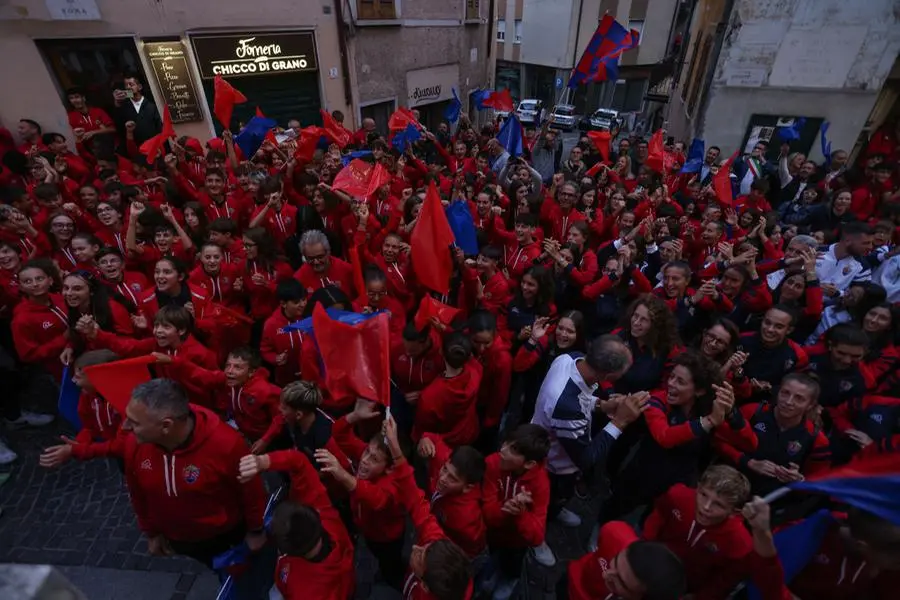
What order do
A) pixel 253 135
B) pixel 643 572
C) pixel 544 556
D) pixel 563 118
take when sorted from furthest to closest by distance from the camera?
pixel 563 118 < pixel 253 135 < pixel 544 556 < pixel 643 572

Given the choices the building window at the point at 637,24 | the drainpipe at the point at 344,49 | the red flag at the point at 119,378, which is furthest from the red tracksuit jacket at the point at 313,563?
the building window at the point at 637,24

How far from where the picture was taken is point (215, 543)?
309cm

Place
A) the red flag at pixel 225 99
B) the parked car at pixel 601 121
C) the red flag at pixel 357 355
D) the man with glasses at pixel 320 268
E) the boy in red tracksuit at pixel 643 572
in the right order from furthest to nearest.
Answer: the parked car at pixel 601 121
the red flag at pixel 225 99
the man with glasses at pixel 320 268
the red flag at pixel 357 355
the boy in red tracksuit at pixel 643 572

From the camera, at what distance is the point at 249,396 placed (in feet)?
11.4

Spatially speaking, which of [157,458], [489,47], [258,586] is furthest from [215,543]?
[489,47]

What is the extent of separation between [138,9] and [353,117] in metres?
6.54

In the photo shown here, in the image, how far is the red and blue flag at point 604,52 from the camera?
8985mm

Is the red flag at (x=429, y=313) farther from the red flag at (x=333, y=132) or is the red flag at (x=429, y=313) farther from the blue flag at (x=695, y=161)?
the blue flag at (x=695, y=161)

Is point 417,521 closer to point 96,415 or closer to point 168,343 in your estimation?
point 168,343

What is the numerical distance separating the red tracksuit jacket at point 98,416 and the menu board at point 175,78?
1008 cm

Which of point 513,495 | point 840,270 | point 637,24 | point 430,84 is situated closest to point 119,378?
point 513,495

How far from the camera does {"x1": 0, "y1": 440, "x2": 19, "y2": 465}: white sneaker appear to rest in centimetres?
452

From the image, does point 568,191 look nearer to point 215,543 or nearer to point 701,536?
point 701,536

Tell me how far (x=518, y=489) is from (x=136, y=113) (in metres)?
10.8
